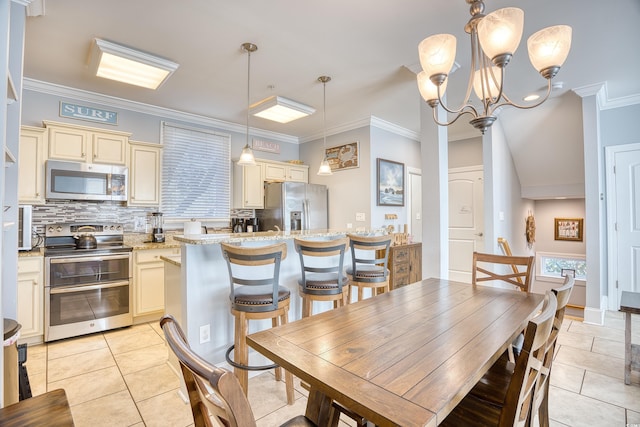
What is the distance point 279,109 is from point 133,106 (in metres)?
2.01

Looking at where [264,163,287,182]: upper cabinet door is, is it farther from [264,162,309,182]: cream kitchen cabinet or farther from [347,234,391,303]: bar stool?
[347,234,391,303]: bar stool

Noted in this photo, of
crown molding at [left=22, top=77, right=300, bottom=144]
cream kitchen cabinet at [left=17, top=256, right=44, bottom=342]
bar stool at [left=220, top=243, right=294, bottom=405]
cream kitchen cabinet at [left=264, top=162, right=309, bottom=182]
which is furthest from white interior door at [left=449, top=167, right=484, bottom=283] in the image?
cream kitchen cabinet at [left=17, top=256, right=44, bottom=342]

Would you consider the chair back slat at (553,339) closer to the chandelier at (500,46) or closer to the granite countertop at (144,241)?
the chandelier at (500,46)

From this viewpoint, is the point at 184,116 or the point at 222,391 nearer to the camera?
the point at 222,391

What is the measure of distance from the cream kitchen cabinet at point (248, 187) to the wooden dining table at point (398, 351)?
341cm

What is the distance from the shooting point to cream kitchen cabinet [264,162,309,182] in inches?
194

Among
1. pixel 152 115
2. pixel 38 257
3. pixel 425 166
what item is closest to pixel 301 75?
pixel 425 166

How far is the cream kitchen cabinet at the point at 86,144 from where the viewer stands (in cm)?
326

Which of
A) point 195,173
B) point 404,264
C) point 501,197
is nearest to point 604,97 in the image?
point 501,197

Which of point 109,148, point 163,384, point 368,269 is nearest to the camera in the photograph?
point 163,384

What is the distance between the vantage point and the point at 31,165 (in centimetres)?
313

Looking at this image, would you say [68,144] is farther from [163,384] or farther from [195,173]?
[163,384]

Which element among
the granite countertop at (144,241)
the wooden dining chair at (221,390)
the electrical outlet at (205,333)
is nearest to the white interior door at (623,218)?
the electrical outlet at (205,333)

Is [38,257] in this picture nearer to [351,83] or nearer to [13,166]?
[13,166]
